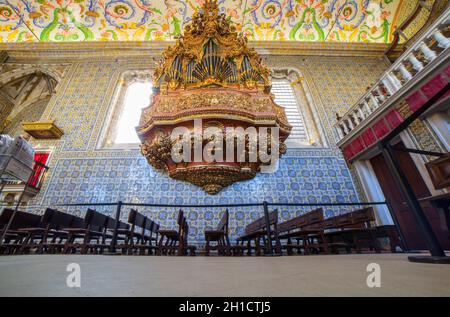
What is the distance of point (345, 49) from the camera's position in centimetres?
771

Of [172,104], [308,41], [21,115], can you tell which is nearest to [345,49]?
[308,41]

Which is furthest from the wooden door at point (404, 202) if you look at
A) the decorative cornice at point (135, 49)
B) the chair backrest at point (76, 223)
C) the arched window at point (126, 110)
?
the arched window at point (126, 110)

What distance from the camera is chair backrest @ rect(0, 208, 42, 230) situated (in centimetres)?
374

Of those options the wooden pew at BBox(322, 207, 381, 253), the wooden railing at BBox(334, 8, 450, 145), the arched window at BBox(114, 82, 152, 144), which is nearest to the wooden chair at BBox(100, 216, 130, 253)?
the arched window at BBox(114, 82, 152, 144)

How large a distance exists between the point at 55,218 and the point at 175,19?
750 centimetres

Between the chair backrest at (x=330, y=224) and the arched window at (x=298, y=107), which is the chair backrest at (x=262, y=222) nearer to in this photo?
the chair backrest at (x=330, y=224)

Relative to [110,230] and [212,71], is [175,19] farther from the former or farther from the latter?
[110,230]

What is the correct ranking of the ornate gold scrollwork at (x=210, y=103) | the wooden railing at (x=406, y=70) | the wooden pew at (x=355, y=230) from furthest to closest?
1. the ornate gold scrollwork at (x=210, y=103)
2. the wooden railing at (x=406, y=70)
3. the wooden pew at (x=355, y=230)

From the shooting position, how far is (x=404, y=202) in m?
4.32

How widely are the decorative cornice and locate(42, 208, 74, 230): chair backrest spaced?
6359 mm

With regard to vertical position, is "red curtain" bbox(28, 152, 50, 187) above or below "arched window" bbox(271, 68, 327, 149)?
below

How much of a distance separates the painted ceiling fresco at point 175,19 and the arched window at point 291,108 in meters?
2.14

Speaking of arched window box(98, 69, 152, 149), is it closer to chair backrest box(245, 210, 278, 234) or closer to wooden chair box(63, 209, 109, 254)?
wooden chair box(63, 209, 109, 254)

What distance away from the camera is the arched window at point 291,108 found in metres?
6.30
